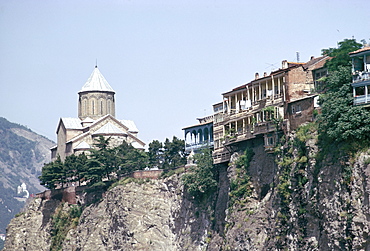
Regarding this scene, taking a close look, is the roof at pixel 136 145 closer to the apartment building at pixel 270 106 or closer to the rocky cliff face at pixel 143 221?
the rocky cliff face at pixel 143 221

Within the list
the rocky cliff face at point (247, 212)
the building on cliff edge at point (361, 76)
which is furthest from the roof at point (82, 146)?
the building on cliff edge at point (361, 76)

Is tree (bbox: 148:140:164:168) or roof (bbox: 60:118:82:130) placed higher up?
roof (bbox: 60:118:82:130)

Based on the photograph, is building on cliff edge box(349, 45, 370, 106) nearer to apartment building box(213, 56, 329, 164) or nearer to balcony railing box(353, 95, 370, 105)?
balcony railing box(353, 95, 370, 105)

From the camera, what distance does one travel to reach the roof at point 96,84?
94.0 meters

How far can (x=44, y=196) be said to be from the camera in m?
83.7

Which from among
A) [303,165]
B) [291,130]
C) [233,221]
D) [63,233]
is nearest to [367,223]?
[303,165]

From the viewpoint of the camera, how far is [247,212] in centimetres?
5247

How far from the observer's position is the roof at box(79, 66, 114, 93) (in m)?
94.0

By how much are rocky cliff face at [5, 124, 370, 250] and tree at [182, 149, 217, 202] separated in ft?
2.50

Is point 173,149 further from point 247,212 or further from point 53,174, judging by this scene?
point 247,212

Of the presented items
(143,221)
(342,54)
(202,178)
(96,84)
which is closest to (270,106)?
(342,54)

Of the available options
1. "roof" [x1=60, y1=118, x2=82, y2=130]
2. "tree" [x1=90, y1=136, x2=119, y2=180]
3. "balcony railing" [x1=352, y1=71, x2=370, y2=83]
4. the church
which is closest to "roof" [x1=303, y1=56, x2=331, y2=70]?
"balcony railing" [x1=352, y1=71, x2=370, y2=83]

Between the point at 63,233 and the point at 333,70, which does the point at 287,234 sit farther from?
the point at 63,233

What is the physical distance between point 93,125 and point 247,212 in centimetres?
3883
